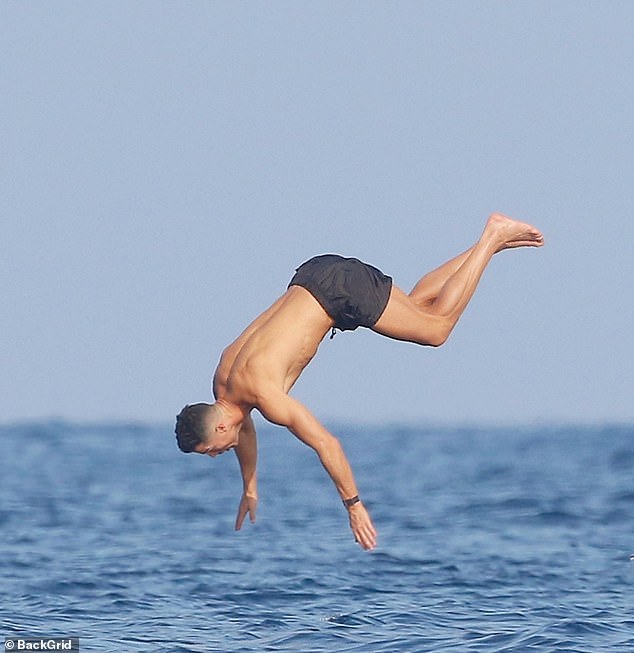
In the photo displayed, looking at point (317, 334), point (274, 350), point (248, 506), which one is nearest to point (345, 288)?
point (317, 334)

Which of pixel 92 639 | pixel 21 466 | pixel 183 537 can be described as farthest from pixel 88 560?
pixel 21 466

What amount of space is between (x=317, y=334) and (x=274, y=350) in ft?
1.98

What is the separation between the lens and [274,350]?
578 inches

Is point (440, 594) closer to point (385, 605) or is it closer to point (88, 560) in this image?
point (385, 605)

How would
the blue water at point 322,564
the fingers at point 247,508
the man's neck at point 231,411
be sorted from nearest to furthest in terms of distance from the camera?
the man's neck at point 231,411, the fingers at point 247,508, the blue water at point 322,564

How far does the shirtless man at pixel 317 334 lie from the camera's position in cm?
1452

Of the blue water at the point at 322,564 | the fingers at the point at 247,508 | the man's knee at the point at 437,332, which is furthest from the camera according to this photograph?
the blue water at the point at 322,564

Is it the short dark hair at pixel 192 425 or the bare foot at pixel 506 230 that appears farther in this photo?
the bare foot at pixel 506 230

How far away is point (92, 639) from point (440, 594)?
6.13 m

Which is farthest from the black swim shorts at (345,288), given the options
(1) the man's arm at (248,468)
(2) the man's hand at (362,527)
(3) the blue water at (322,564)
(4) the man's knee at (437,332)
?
(3) the blue water at (322,564)

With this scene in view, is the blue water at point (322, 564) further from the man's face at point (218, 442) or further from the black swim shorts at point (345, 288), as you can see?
the black swim shorts at point (345, 288)

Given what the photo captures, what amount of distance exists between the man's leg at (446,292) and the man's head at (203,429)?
1759 mm

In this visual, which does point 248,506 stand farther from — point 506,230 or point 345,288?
point 506,230

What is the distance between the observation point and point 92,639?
63.6 ft
